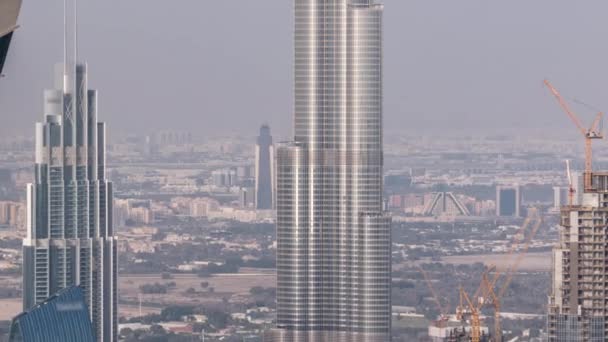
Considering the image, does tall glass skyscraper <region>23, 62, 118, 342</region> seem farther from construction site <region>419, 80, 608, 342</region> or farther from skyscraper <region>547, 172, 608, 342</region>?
skyscraper <region>547, 172, 608, 342</region>

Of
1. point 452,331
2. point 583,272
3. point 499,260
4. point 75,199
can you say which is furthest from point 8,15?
point 499,260

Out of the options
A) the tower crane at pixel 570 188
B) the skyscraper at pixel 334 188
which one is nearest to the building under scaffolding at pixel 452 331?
the skyscraper at pixel 334 188

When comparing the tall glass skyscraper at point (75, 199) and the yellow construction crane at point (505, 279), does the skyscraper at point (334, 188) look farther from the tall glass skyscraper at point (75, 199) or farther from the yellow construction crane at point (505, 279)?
the tall glass skyscraper at point (75, 199)

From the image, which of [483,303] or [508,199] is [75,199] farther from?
[508,199]

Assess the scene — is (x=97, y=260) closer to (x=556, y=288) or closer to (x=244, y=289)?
(x=244, y=289)

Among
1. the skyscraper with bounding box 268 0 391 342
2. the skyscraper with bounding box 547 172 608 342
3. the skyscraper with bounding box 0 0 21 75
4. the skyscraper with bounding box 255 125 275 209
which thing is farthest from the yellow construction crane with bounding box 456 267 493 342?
the skyscraper with bounding box 0 0 21 75

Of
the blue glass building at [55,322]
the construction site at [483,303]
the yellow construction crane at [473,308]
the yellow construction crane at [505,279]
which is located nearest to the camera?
the blue glass building at [55,322]
